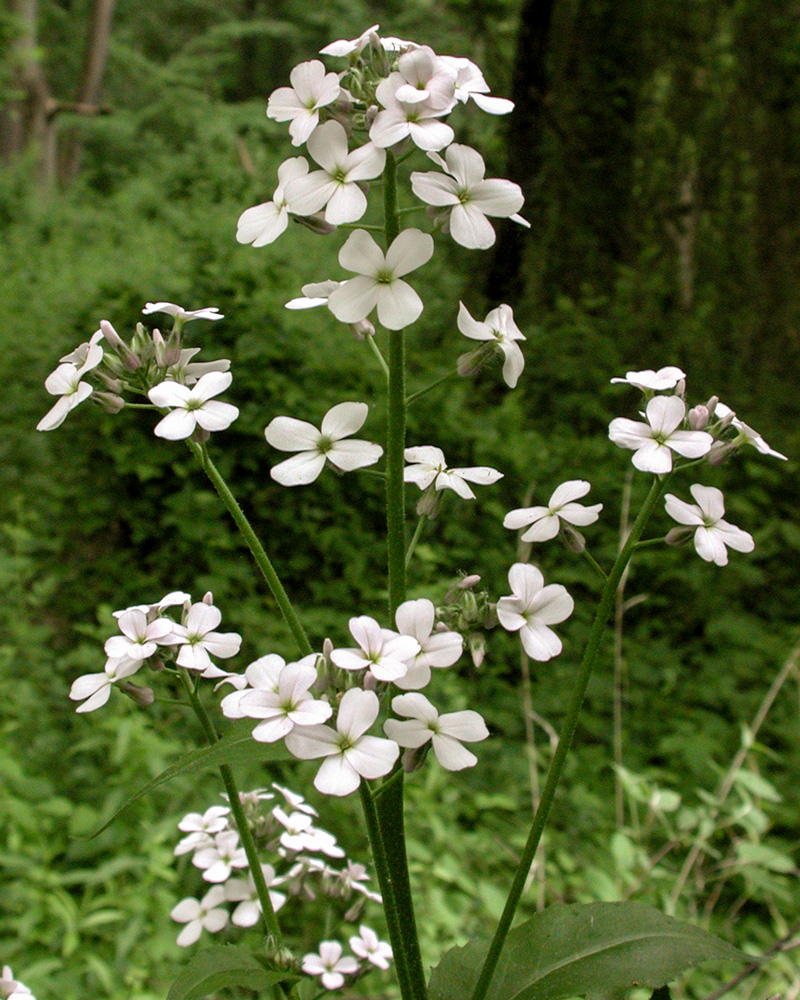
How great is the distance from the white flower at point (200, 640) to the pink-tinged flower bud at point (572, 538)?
27cm

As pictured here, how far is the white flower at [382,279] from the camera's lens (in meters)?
0.58

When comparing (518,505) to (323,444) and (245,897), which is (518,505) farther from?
(323,444)

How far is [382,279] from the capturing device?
595mm

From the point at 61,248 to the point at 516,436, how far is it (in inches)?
173

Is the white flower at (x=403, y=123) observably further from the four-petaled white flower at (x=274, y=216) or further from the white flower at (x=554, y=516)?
the white flower at (x=554, y=516)

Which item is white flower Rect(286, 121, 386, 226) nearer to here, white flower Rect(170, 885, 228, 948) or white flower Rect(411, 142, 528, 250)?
white flower Rect(411, 142, 528, 250)

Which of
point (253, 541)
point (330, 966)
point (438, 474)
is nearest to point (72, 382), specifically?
point (253, 541)

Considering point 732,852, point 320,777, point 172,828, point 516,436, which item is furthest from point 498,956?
point 516,436

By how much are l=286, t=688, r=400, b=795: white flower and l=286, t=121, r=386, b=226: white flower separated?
0.31m

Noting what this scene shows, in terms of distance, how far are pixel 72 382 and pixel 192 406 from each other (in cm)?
11

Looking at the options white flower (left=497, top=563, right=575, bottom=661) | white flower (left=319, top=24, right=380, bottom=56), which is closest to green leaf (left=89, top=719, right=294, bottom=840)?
white flower (left=497, top=563, right=575, bottom=661)

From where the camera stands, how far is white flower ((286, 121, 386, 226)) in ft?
1.91

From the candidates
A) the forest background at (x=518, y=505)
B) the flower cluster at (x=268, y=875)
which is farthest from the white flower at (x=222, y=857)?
the forest background at (x=518, y=505)

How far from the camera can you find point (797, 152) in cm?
355
